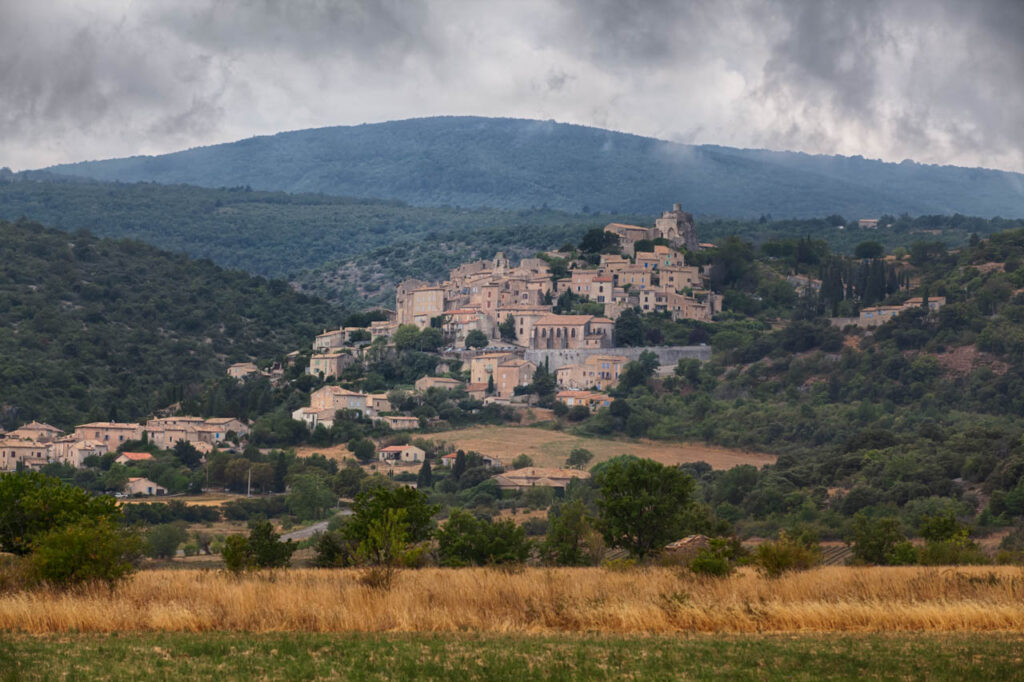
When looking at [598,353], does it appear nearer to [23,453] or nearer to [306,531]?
[23,453]

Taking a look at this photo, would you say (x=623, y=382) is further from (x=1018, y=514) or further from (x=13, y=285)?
(x=13, y=285)

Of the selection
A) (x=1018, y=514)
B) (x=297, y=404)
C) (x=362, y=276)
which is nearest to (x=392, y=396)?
(x=297, y=404)

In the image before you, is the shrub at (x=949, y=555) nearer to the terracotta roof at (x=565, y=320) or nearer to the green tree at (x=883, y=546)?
the green tree at (x=883, y=546)

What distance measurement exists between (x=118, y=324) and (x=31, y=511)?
88.0 meters

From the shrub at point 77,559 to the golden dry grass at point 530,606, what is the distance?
24.3 inches

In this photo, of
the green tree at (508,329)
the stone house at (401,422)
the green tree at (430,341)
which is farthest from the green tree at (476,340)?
the stone house at (401,422)

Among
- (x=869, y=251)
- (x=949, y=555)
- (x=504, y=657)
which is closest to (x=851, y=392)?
(x=869, y=251)

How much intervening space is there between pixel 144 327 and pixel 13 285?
39.0ft

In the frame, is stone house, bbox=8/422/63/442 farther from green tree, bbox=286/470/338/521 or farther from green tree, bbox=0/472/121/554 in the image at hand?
green tree, bbox=0/472/121/554

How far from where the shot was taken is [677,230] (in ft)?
391

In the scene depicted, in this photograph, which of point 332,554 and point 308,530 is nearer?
point 332,554

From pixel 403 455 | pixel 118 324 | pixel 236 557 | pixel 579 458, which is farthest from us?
pixel 118 324

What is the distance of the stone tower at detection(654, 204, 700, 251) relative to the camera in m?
118

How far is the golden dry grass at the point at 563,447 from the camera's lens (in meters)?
75.4
